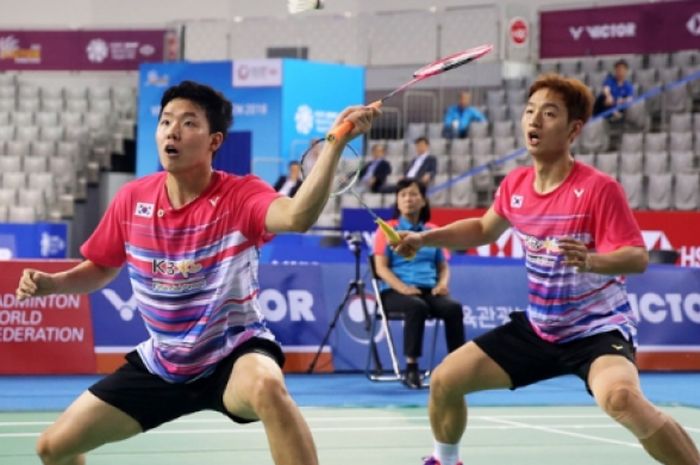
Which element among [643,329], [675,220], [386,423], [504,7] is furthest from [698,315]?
[504,7]

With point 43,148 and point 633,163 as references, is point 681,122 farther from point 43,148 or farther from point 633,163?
point 43,148

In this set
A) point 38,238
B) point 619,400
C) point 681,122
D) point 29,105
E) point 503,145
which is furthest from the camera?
point 29,105

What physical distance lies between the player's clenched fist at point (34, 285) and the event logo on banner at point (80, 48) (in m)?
18.7

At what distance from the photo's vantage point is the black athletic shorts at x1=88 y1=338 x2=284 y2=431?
4.50m

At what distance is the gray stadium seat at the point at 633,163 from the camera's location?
16719 millimetres

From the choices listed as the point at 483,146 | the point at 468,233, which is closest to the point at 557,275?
the point at 468,233

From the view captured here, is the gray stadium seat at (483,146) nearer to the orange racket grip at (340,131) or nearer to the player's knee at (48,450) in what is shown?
the player's knee at (48,450)

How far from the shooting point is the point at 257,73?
67.7ft

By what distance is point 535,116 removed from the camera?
5.46m

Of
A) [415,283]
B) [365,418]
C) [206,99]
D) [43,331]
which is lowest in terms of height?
[365,418]

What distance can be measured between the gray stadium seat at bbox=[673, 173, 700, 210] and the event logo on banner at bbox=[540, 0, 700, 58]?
10.8 ft

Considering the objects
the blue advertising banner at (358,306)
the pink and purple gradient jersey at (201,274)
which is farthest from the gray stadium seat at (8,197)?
the pink and purple gradient jersey at (201,274)

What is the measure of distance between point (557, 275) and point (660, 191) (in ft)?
36.1

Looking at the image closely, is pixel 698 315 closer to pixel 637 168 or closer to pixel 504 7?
pixel 637 168
